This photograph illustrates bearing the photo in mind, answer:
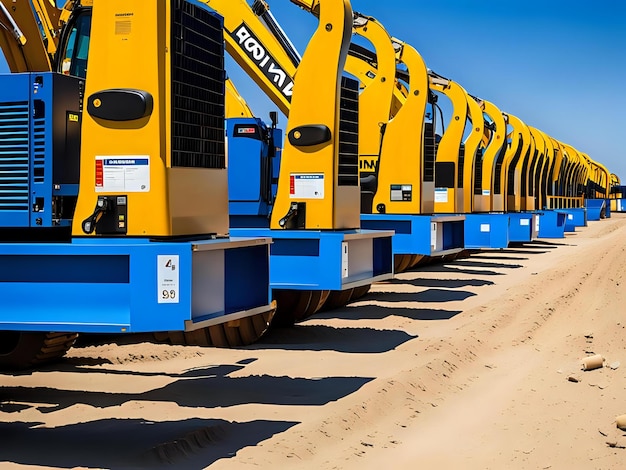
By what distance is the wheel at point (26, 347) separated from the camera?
24.1 feet

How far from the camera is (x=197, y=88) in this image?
20.0 feet

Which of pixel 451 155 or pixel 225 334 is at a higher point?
pixel 451 155

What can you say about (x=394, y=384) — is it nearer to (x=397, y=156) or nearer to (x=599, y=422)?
(x=599, y=422)

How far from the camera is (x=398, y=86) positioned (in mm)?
16719

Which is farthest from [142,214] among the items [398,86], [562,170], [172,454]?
[562,170]

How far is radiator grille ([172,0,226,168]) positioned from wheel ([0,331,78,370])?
87.7 inches

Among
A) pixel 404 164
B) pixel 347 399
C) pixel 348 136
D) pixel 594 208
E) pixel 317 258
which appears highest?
pixel 348 136

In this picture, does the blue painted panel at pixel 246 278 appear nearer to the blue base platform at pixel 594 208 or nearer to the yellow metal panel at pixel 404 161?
the yellow metal panel at pixel 404 161

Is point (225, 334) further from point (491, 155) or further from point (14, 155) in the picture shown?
point (491, 155)

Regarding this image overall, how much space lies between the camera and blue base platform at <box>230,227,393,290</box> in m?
8.75

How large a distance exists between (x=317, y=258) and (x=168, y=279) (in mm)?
3669

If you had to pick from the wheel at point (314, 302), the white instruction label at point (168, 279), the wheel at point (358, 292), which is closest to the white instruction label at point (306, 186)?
the wheel at point (314, 302)

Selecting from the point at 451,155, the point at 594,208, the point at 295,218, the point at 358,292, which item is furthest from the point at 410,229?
the point at 594,208

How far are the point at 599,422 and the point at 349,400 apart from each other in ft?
5.61
